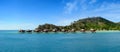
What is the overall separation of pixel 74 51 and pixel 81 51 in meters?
1.41

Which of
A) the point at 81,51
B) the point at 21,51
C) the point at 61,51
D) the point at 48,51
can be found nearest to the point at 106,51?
Answer: the point at 81,51

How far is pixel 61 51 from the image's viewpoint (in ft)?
132

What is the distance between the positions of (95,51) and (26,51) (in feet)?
47.4

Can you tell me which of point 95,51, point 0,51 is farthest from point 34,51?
point 95,51

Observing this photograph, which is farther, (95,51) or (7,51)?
(7,51)

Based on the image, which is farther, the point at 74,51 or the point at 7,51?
the point at 7,51

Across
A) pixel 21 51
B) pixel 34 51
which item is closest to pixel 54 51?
pixel 34 51

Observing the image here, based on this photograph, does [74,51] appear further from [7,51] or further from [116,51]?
[7,51]

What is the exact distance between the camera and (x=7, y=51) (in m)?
42.7

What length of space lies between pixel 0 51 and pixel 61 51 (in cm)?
1329

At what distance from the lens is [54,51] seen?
4106 centimetres

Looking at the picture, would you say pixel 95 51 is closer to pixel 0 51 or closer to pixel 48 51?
pixel 48 51

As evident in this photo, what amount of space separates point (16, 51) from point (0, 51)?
3467 mm

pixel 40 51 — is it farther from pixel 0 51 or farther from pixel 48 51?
→ pixel 0 51
